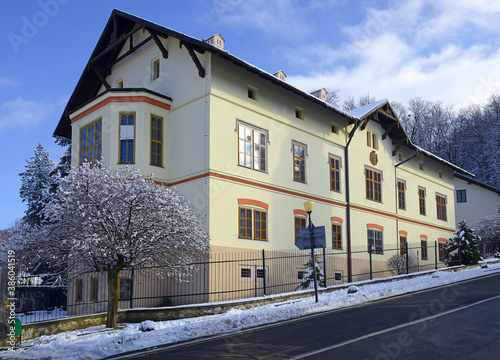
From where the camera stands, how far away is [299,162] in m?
25.5

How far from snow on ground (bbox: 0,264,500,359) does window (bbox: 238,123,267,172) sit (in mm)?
6472

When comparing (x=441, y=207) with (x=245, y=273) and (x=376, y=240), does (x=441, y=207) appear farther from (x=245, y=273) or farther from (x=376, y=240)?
(x=245, y=273)

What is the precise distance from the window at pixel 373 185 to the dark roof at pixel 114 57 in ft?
12.3

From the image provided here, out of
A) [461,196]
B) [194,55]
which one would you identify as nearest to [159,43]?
[194,55]

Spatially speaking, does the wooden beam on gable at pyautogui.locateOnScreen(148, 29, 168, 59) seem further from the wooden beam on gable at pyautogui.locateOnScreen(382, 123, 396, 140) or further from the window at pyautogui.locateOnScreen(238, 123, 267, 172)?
the wooden beam on gable at pyautogui.locateOnScreen(382, 123, 396, 140)

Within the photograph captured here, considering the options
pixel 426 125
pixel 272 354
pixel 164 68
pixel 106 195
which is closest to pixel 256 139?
pixel 164 68

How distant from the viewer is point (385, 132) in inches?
1272

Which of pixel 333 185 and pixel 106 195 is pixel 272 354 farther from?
pixel 333 185

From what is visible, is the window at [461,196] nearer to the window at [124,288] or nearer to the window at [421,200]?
the window at [421,200]

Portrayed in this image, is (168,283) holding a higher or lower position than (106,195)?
lower

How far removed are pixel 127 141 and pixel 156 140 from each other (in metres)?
1.22

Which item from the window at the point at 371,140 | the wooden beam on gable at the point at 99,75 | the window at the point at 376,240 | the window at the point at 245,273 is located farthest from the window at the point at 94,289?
the window at the point at 371,140

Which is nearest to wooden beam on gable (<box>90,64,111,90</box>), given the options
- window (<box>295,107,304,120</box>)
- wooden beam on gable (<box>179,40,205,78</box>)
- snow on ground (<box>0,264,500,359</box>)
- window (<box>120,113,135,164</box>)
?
window (<box>120,113,135,164</box>)

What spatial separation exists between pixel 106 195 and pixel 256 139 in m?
9.37
